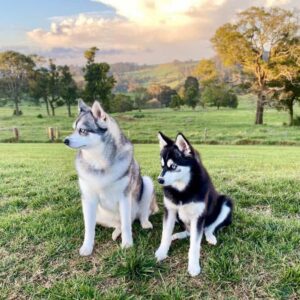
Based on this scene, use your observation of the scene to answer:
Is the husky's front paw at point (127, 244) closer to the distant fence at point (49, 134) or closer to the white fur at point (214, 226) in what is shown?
the white fur at point (214, 226)

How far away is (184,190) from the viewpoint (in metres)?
2.96

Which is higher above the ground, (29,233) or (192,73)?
(192,73)

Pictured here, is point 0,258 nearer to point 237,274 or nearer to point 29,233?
point 29,233

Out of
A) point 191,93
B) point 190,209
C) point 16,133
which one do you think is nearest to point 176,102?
point 191,93

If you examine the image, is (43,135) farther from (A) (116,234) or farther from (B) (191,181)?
(B) (191,181)

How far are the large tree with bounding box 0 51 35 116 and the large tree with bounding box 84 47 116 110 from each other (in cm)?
483

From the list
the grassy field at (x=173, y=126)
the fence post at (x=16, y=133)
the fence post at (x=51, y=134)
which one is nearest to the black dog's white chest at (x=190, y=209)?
the grassy field at (x=173, y=126)

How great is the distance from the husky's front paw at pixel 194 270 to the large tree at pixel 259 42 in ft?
76.9

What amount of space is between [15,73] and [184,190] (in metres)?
23.0

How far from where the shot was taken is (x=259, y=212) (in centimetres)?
411

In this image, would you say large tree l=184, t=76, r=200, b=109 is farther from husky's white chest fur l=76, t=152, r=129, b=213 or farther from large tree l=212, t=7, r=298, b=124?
husky's white chest fur l=76, t=152, r=129, b=213

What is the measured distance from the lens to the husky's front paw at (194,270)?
2877mm

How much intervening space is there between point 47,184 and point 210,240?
122 inches

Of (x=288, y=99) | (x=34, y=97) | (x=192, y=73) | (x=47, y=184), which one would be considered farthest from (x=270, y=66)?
(x=47, y=184)
